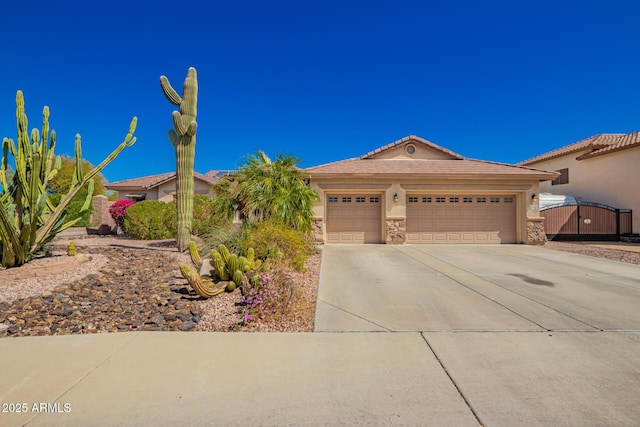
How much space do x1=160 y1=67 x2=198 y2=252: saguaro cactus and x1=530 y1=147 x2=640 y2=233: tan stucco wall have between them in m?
21.4

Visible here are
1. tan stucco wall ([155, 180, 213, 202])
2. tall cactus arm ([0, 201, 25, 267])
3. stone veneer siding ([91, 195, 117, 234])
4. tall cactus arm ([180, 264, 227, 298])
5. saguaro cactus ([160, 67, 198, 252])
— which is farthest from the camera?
tan stucco wall ([155, 180, 213, 202])

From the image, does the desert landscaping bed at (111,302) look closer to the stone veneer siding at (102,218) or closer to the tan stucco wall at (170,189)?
the stone veneer siding at (102,218)

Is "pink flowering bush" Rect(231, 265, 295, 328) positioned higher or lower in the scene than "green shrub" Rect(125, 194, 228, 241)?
lower

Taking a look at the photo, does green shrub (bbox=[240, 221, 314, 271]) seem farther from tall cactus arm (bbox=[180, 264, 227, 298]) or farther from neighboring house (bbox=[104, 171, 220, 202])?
neighboring house (bbox=[104, 171, 220, 202])

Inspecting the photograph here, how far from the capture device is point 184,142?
955cm

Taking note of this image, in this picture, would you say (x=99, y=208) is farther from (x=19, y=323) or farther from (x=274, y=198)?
(x=19, y=323)

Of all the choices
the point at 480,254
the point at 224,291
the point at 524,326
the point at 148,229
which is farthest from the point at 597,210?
the point at 148,229

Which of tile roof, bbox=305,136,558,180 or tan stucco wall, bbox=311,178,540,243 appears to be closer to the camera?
tile roof, bbox=305,136,558,180

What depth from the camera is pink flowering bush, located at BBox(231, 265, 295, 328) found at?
170 inches

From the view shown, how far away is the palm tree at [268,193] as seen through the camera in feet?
31.7

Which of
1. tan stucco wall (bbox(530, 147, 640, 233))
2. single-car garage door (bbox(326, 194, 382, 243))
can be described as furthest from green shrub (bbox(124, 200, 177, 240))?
tan stucco wall (bbox(530, 147, 640, 233))

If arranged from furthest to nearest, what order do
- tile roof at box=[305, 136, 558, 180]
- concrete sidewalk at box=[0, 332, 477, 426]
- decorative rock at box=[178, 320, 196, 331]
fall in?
tile roof at box=[305, 136, 558, 180] < decorative rock at box=[178, 320, 196, 331] < concrete sidewalk at box=[0, 332, 477, 426]

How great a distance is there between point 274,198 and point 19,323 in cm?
646

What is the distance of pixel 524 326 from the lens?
4180 millimetres
